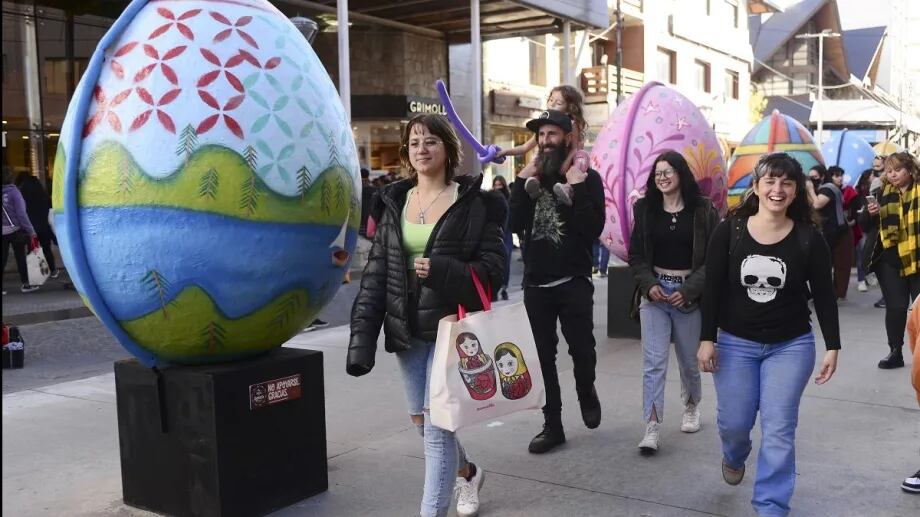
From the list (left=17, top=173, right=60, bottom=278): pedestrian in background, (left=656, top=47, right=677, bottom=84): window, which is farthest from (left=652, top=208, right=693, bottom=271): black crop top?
(left=656, top=47, right=677, bottom=84): window

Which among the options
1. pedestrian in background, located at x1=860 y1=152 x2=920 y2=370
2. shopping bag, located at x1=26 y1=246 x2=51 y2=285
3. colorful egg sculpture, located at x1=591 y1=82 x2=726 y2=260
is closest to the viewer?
pedestrian in background, located at x1=860 y1=152 x2=920 y2=370

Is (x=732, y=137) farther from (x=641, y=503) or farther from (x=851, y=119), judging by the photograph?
(x=641, y=503)

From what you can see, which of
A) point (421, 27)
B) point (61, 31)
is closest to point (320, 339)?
point (61, 31)

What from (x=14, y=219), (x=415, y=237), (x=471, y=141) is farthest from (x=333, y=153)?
(x=14, y=219)

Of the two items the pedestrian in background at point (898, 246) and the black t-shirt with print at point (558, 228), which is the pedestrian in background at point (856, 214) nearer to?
the pedestrian in background at point (898, 246)

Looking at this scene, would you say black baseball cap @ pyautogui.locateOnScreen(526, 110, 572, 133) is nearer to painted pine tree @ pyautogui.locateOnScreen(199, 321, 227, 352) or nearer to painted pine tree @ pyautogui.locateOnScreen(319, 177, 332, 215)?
painted pine tree @ pyautogui.locateOnScreen(319, 177, 332, 215)

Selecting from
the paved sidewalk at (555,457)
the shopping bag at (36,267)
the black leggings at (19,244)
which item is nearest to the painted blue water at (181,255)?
the paved sidewalk at (555,457)

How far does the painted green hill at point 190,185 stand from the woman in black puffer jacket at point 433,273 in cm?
49

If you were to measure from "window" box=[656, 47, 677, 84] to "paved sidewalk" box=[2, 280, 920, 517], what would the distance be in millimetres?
27280

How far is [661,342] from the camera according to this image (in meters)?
4.88

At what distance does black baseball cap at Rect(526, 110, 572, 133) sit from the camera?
4.62 m

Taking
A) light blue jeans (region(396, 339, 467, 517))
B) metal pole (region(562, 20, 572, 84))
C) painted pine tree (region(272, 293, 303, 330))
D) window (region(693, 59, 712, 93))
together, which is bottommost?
light blue jeans (region(396, 339, 467, 517))

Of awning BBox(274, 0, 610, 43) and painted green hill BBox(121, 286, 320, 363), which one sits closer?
painted green hill BBox(121, 286, 320, 363)

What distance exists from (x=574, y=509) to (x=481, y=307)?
1.04 metres
